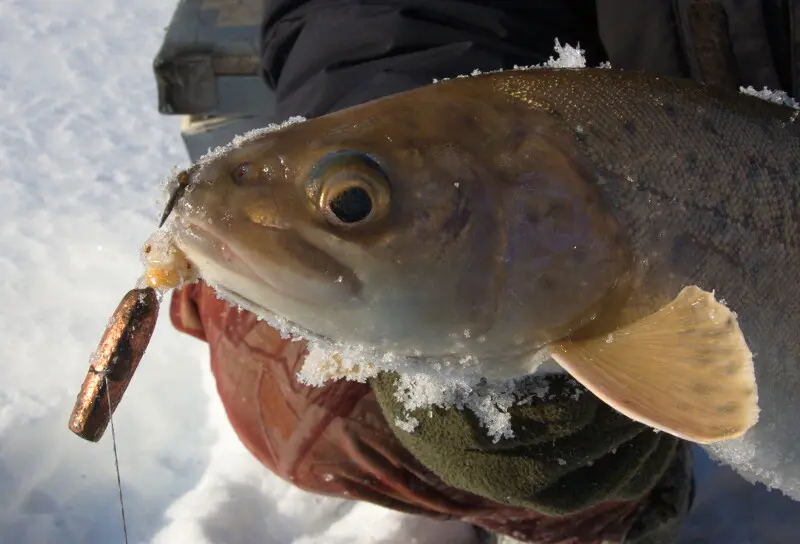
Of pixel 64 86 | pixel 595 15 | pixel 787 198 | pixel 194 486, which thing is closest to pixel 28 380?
pixel 194 486

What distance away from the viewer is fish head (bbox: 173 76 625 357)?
879 mm

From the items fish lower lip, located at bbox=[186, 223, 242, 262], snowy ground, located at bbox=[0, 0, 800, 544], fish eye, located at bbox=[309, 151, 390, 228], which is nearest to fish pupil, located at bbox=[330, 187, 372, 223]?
fish eye, located at bbox=[309, 151, 390, 228]

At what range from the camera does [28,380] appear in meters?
2.22

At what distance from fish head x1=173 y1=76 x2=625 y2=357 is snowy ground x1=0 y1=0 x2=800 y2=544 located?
3.77 feet

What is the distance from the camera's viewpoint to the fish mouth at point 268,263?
87 cm

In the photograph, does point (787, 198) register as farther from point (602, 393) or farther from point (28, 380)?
point (28, 380)

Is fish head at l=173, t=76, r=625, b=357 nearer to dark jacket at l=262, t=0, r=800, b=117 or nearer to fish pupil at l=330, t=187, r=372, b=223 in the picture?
fish pupil at l=330, t=187, r=372, b=223

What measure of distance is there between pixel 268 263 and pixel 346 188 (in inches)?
4.9

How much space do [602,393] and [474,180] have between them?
302mm

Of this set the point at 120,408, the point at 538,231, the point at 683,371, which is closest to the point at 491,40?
the point at 538,231

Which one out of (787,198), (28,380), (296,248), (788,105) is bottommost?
(28,380)

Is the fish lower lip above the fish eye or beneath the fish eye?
beneath

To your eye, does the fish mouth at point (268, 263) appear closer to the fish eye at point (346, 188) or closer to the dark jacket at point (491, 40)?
the fish eye at point (346, 188)

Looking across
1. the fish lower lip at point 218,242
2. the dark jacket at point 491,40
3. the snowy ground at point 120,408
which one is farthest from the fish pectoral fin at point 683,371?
the snowy ground at point 120,408
